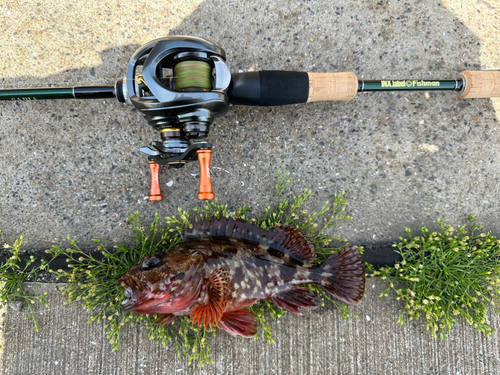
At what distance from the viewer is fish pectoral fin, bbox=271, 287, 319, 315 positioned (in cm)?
242

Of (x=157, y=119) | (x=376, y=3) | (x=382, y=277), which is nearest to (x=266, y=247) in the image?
(x=382, y=277)

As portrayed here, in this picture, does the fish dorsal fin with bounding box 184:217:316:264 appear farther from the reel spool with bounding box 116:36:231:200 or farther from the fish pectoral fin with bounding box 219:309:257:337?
the fish pectoral fin with bounding box 219:309:257:337

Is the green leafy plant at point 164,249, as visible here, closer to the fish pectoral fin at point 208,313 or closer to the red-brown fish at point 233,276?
the red-brown fish at point 233,276

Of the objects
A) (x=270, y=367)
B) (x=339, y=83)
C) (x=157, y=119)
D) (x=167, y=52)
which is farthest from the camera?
(x=270, y=367)

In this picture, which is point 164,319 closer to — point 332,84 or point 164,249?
point 164,249

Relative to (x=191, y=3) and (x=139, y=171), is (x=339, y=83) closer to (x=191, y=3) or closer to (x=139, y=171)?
(x=191, y=3)

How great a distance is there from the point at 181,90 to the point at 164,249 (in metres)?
1.31

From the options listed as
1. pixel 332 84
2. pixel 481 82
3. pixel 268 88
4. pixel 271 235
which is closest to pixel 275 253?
pixel 271 235

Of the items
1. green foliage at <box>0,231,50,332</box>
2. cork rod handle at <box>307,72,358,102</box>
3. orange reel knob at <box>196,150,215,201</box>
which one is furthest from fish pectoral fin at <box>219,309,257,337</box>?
cork rod handle at <box>307,72,358,102</box>

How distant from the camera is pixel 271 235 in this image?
2.52 m

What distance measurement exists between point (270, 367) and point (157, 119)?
2231 millimetres

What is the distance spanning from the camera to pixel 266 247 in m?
2.50

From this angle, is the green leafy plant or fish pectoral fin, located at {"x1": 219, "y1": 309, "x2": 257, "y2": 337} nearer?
fish pectoral fin, located at {"x1": 219, "y1": 309, "x2": 257, "y2": 337}

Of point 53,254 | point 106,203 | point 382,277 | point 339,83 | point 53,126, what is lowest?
point 382,277
